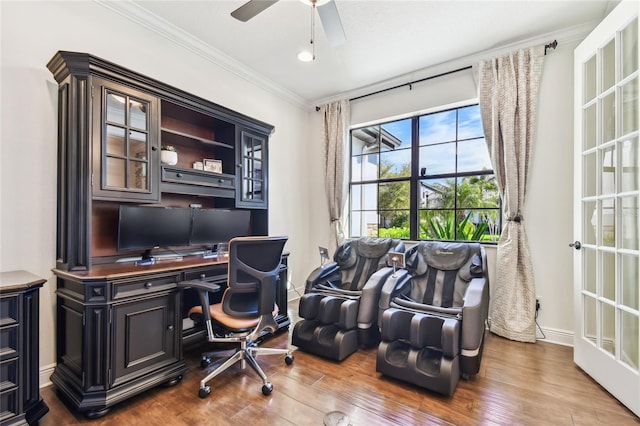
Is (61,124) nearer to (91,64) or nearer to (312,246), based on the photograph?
(91,64)

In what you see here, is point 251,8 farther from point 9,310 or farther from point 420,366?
point 420,366

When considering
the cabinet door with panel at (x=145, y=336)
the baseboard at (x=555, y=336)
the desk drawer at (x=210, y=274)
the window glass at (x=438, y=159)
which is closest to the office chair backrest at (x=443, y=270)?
the baseboard at (x=555, y=336)

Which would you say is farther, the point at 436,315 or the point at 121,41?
the point at 121,41

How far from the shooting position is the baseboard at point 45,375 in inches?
81.2

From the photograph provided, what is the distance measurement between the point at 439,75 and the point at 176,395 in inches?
162

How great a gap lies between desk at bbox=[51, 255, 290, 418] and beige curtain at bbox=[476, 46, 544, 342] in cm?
302

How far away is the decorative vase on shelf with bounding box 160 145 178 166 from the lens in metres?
2.57

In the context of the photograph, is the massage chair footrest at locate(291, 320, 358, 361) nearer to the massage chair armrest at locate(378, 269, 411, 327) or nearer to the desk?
the massage chair armrest at locate(378, 269, 411, 327)

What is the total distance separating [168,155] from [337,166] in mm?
2334

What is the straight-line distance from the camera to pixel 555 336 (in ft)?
9.39

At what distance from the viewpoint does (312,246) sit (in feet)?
15.3

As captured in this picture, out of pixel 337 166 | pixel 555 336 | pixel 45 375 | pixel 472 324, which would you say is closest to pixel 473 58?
pixel 337 166

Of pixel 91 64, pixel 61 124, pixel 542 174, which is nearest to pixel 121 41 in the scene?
pixel 91 64

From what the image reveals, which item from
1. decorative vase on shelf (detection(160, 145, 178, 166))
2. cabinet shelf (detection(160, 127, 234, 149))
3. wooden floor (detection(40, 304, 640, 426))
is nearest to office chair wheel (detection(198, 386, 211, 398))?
wooden floor (detection(40, 304, 640, 426))
